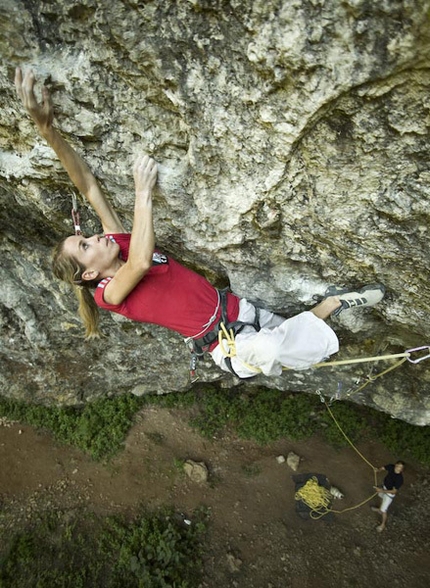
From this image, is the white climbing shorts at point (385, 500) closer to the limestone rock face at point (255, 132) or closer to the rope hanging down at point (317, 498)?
the rope hanging down at point (317, 498)

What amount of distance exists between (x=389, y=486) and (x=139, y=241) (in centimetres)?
693

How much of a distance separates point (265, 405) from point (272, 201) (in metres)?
6.32

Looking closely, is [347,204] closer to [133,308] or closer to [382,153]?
[382,153]

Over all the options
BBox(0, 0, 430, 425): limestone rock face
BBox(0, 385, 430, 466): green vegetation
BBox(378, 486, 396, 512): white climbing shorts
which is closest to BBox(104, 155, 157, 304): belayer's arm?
BBox(0, 0, 430, 425): limestone rock face

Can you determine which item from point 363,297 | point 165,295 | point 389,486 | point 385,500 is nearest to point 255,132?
point 165,295

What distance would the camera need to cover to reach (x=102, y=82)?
286 cm

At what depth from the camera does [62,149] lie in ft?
9.91

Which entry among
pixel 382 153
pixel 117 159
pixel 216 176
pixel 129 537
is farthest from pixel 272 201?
pixel 129 537

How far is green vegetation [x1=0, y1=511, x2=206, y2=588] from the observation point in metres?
6.93

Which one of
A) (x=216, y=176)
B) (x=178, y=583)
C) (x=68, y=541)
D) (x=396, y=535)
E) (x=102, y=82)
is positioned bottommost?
(x=396, y=535)

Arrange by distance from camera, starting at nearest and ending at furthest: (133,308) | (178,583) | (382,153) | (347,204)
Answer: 1. (382,153)
2. (347,204)
3. (133,308)
4. (178,583)

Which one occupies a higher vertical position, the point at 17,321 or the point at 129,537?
the point at 17,321

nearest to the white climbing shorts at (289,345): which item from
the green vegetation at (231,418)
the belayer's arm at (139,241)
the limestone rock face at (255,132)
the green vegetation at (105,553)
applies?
the limestone rock face at (255,132)

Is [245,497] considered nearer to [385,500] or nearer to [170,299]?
[385,500]
